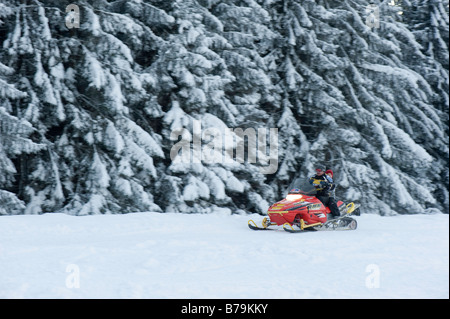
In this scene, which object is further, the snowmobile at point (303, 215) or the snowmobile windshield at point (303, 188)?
the snowmobile windshield at point (303, 188)

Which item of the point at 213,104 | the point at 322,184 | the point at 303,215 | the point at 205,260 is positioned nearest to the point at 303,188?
the point at 322,184

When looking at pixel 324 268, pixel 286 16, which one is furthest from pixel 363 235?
pixel 286 16

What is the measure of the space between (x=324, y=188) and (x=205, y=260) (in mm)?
4533

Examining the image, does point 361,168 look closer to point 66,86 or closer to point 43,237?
point 66,86

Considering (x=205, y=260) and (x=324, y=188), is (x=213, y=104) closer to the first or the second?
(x=324, y=188)

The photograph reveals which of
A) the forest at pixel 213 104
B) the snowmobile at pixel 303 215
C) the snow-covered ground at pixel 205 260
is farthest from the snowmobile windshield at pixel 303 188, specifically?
the forest at pixel 213 104

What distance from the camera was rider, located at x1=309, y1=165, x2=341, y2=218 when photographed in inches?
377

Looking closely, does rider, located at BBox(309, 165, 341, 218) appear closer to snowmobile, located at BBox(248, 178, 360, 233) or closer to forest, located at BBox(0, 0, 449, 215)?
snowmobile, located at BBox(248, 178, 360, 233)

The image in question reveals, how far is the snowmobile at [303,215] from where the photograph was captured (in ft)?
29.7

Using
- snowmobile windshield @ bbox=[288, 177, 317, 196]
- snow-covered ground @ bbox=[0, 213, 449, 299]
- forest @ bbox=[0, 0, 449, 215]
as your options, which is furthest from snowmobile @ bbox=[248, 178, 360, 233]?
forest @ bbox=[0, 0, 449, 215]

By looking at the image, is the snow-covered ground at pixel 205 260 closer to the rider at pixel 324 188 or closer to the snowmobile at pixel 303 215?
the snowmobile at pixel 303 215

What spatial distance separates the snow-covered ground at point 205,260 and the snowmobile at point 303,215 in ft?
1.27

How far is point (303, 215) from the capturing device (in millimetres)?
9188

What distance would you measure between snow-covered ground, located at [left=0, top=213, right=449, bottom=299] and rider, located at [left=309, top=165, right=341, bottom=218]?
84 cm
